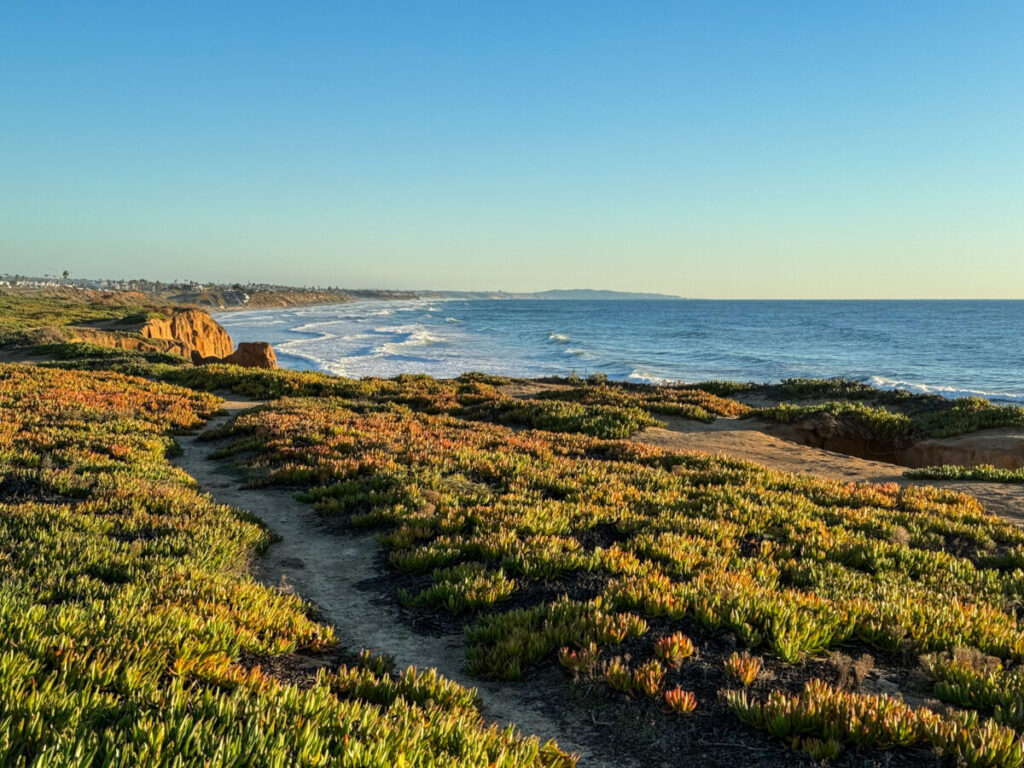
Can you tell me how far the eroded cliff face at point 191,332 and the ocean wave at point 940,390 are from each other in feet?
172

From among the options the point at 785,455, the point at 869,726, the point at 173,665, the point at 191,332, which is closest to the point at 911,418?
the point at 785,455

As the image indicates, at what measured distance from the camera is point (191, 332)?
5478cm

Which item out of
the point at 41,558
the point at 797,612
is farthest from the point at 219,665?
the point at 797,612

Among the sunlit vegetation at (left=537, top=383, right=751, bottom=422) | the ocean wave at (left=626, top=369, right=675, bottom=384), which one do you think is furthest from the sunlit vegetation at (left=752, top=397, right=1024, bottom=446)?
the ocean wave at (left=626, top=369, right=675, bottom=384)

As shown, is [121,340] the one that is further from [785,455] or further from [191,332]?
[785,455]

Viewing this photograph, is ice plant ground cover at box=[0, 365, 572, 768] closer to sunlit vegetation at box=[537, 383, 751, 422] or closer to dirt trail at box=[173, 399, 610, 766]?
dirt trail at box=[173, 399, 610, 766]

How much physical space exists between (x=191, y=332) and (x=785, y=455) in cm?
5170

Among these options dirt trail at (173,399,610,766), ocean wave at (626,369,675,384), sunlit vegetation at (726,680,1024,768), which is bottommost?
ocean wave at (626,369,675,384)

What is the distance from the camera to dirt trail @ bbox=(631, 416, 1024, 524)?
13505 millimetres

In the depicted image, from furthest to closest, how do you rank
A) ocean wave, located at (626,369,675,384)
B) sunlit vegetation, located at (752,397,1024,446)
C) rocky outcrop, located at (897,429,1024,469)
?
ocean wave, located at (626,369,675,384), sunlit vegetation, located at (752,397,1024,446), rocky outcrop, located at (897,429,1024,469)

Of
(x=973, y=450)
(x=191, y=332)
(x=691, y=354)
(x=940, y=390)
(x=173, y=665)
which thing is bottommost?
(x=940, y=390)

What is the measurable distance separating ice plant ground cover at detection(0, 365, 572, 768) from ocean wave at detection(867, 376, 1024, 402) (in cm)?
4281

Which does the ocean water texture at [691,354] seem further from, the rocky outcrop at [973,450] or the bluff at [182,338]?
the rocky outcrop at [973,450]

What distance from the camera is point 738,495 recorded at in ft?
37.0
